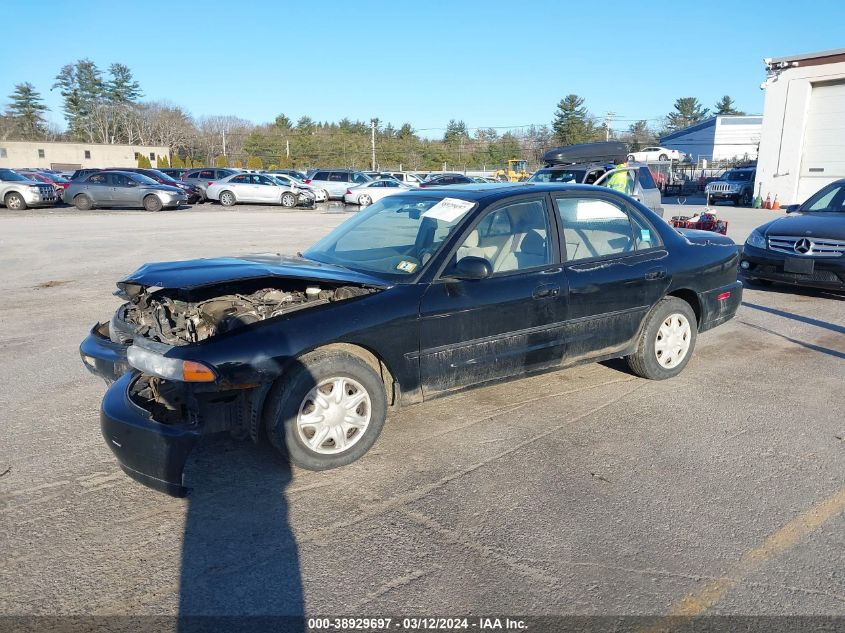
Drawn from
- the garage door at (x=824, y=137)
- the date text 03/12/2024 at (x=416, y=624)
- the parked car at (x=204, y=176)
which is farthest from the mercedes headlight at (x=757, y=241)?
the parked car at (x=204, y=176)

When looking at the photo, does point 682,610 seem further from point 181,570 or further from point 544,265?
point 544,265

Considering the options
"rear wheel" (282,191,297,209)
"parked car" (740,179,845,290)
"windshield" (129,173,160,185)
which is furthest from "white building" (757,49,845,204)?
"windshield" (129,173,160,185)

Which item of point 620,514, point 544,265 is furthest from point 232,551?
point 544,265

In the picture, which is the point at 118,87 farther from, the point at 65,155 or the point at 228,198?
the point at 228,198

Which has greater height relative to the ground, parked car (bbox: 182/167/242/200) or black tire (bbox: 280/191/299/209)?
parked car (bbox: 182/167/242/200)

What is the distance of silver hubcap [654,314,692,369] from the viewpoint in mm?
5246

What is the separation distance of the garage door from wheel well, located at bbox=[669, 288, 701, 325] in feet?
79.0

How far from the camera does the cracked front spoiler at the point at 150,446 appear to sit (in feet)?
10.6

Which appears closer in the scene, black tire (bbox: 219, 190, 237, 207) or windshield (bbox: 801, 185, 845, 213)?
windshield (bbox: 801, 185, 845, 213)

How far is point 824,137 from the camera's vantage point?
84.0ft

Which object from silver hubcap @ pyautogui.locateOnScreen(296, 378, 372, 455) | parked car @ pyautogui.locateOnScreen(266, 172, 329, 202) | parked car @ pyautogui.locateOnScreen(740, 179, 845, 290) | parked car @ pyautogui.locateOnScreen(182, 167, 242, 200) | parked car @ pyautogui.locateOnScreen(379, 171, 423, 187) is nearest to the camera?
silver hubcap @ pyautogui.locateOnScreen(296, 378, 372, 455)

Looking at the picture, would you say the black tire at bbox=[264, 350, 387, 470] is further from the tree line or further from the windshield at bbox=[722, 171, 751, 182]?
the tree line

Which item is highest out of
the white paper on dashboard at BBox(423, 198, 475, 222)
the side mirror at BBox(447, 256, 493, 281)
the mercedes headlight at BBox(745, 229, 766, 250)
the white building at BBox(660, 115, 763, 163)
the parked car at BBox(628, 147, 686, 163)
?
the white building at BBox(660, 115, 763, 163)

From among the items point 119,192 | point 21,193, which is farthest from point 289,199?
point 21,193
